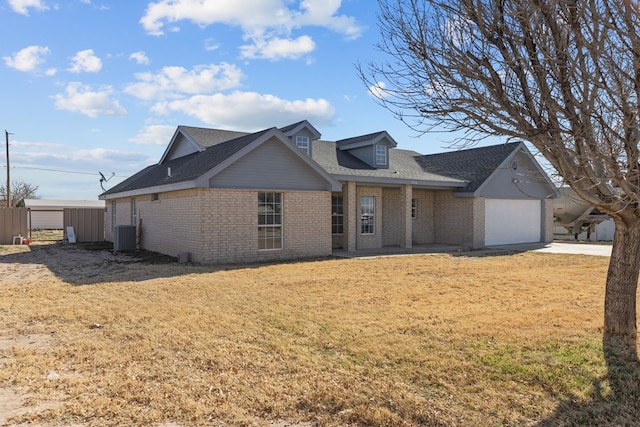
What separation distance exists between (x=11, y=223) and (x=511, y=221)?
24692mm

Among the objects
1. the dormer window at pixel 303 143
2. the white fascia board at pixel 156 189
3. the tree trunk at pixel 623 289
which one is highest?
the dormer window at pixel 303 143

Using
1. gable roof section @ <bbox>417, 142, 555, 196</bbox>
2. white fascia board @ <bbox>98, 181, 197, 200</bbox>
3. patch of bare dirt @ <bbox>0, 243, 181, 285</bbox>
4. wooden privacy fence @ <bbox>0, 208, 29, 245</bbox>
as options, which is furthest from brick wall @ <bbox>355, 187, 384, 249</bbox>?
wooden privacy fence @ <bbox>0, 208, 29, 245</bbox>

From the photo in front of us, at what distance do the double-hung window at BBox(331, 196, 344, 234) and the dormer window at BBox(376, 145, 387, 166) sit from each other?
301 cm

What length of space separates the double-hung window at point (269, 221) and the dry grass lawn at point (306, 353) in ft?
16.0

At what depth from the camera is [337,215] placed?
66.3ft

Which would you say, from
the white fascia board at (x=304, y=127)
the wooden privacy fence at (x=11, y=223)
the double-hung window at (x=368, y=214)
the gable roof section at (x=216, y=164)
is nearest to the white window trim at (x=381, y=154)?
the double-hung window at (x=368, y=214)

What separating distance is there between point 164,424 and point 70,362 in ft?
7.35

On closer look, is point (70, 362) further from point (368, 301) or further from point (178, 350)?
point (368, 301)

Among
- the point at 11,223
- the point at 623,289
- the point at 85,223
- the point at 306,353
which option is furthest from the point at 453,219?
the point at 11,223

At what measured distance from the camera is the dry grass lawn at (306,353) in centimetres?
417

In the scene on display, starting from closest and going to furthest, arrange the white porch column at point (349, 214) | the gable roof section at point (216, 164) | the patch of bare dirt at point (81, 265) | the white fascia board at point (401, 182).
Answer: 1. the patch of bare dirt at point (81, 265)
2. the gable roof section at point (216, 164)
3. the white fascia board at point (401, 182)
4. the white porch column at point (349, 214)

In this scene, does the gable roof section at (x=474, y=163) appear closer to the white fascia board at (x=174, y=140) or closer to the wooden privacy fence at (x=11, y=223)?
the white fascia board at (x=174, y=140)

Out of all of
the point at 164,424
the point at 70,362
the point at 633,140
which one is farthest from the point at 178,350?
the point at 633,140

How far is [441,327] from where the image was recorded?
687 centimetres
